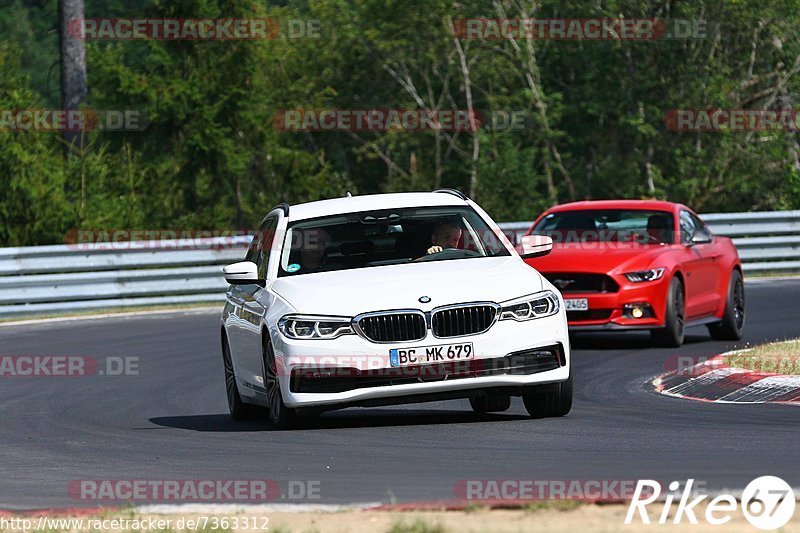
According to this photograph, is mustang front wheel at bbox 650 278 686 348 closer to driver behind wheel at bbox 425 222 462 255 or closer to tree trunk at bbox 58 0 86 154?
driver behind wheel at bbox 425 222 462 255

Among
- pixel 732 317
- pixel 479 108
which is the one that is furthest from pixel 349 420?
pixel 479 108

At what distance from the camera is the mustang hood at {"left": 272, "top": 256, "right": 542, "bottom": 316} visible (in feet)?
35.3

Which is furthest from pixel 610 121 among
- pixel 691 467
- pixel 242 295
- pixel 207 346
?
pixel 691 467

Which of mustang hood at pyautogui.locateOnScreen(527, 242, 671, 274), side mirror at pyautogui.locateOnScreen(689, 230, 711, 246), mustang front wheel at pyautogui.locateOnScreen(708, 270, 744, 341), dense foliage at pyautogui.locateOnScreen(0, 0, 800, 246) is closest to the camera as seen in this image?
mustang hood at pyautogui.locateOnScreen(527, 242, 671, 274)

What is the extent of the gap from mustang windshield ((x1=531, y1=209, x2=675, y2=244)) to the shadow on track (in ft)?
18.0

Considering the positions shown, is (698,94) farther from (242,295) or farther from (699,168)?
(242,295)

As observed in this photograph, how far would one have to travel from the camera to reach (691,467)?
337 inches

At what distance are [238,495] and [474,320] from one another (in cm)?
278

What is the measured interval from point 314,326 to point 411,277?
740mm

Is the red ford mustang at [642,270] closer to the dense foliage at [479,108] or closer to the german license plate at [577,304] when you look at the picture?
the german license plate at [577,304]

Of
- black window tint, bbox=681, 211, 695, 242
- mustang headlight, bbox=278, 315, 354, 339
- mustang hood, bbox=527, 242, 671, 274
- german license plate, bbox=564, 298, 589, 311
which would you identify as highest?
mustang headlight, bbox=278, 315, 354, 339

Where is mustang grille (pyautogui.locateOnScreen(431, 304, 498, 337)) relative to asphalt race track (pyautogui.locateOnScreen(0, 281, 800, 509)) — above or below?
above

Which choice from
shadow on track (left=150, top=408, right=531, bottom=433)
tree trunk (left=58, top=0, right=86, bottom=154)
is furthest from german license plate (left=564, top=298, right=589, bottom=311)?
tree trunk (left=58, top=0, right=86, bottom=154)

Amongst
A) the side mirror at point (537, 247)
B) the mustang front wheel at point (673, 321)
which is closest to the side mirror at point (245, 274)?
the side mirror at point (537, 247)
